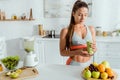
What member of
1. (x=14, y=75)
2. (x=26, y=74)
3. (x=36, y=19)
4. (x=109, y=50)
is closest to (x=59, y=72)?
(x=26, y=74)

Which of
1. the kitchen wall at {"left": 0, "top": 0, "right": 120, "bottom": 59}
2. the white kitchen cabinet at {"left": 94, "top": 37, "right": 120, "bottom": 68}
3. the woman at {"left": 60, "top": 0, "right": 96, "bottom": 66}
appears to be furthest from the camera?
the kitchen wall at {"left": 0, "top": 0, "right": 120, "bottom": 59}

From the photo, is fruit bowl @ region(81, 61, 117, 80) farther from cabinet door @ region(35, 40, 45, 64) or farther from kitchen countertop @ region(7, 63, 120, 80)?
cabinet door @ region(35, 40, 45, 64)

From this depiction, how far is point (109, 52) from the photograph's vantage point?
358 centimetres

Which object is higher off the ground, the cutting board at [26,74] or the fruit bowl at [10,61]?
the fruit bowl at [10,61]

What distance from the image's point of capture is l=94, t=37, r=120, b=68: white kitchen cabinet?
139 inches

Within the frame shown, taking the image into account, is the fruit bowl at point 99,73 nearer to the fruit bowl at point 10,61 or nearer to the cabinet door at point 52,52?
the fruit bowl at point 10,61

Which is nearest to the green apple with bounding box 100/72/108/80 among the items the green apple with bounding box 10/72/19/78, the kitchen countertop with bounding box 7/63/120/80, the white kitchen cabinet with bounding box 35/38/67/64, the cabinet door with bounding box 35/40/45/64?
the kitchen countertop with bounding box 7/63/120/80

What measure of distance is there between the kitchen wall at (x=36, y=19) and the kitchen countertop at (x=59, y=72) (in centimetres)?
226

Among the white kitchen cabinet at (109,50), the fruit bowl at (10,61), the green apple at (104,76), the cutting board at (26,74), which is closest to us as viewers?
the green apple at (104,76)

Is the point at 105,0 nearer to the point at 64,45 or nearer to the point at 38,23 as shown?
the point at 38,23

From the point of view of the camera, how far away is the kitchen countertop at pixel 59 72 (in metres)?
1.73

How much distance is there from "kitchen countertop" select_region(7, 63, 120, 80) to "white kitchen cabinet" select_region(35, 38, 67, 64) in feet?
5.60

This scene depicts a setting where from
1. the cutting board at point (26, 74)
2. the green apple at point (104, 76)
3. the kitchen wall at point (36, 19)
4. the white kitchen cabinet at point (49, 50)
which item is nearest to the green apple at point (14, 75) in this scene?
the cutting board at point (26, 74)

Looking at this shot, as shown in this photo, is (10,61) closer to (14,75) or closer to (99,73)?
(14,75)
